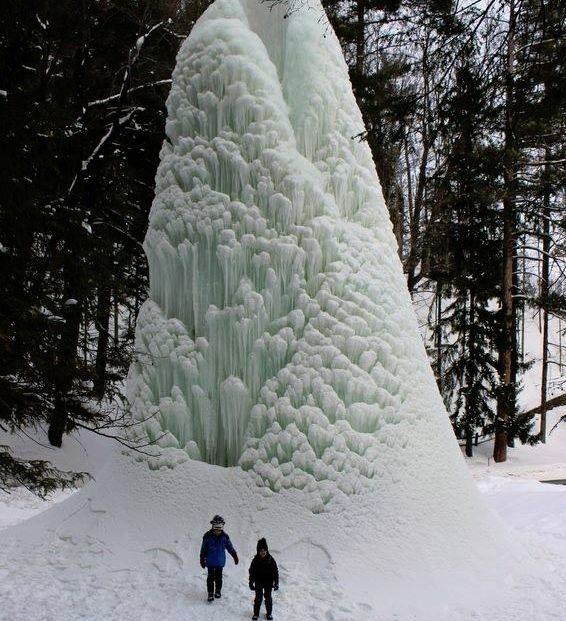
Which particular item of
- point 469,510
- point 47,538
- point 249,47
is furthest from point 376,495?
point 249,47

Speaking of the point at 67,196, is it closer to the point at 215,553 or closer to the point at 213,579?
the point at 215,553

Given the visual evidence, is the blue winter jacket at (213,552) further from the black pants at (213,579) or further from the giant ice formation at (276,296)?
the giant ice formation at (276,296)

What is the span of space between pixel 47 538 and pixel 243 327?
11.0 feet

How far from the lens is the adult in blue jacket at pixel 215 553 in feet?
17.7

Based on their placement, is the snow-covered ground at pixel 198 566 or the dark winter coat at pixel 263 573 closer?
the dark winter coat at pixel 263 573

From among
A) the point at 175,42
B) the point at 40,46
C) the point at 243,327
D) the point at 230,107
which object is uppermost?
the point at 175,42

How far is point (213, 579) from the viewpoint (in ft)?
17.9

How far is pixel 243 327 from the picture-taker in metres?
6.64

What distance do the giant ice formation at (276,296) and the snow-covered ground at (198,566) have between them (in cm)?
37

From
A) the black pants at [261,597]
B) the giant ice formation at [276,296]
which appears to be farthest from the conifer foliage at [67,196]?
the black pants at [261,597]

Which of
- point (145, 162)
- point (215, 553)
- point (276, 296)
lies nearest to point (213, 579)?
point (215, 553)

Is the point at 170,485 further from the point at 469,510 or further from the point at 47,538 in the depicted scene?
the point at 469,510

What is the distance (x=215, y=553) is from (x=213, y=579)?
0.29 meters

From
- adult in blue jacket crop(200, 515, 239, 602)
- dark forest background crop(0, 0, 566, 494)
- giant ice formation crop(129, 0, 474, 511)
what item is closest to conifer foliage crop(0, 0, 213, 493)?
dark forest background crop(0, 0, 566, 494)
